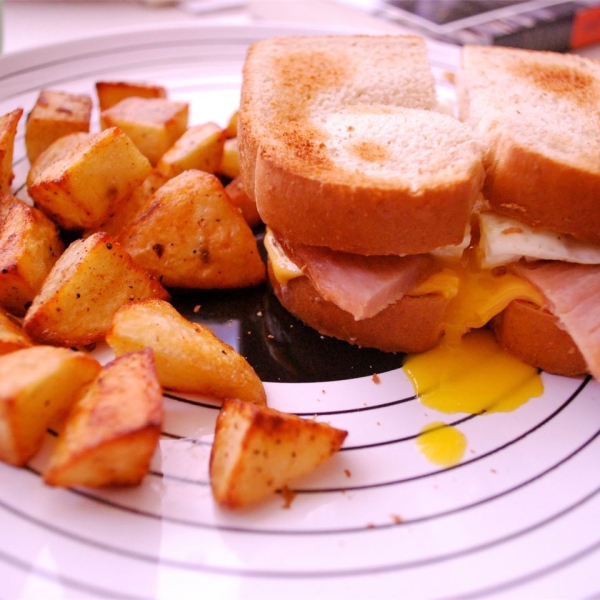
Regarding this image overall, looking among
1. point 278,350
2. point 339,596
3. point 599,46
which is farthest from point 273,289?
point 599,46

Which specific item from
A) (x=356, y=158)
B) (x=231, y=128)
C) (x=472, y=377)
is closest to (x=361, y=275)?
(x=356, y=158)

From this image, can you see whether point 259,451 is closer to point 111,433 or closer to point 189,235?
point 111,433

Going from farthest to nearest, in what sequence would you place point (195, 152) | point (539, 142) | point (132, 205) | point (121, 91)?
1. point (121, 91)
2. point (195, 152)
3. point (132, 205)
4. point (539, 142)

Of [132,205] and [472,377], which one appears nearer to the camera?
[472,377]

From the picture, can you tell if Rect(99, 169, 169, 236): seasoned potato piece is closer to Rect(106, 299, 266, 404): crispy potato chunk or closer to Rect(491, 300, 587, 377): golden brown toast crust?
Rect(106, 299, 266, 404): crispy potato chunk

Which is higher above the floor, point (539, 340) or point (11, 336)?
point (11, 336)

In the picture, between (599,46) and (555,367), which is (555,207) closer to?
(555,367)
